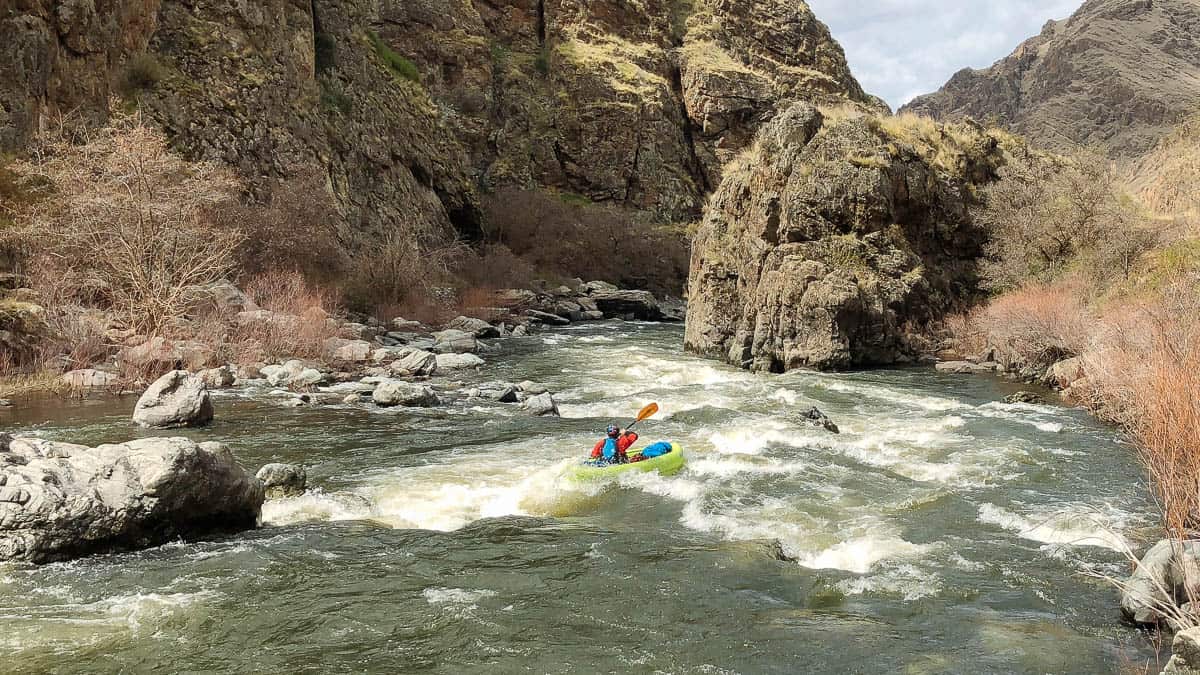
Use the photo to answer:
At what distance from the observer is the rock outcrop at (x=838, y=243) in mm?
22516

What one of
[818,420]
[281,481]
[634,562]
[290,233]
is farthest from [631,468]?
[290,233]

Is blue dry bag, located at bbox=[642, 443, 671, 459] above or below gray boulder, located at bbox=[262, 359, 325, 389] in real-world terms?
above

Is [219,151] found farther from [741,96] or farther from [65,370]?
[741,96]

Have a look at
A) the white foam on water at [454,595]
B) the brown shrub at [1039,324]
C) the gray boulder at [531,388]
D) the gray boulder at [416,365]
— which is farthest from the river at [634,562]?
the gray boulder at [416,365]

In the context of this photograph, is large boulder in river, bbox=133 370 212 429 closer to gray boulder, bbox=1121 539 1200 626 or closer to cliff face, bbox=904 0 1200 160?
gray boulder, bbox=1121 539 1200 626

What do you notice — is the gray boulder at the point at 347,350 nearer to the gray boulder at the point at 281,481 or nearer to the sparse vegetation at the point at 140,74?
the gray boulder at the point at 281,481

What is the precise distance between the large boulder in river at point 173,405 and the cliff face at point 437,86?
13979 millimetres

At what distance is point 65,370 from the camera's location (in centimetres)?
1795

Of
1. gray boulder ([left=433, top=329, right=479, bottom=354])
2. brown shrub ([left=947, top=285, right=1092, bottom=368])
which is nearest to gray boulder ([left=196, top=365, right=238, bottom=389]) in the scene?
gray boulder ([left=433, top=329, right=479, bottom=354])

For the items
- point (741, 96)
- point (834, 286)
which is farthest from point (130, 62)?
point (741, 96)

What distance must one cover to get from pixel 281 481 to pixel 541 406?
23.2ft

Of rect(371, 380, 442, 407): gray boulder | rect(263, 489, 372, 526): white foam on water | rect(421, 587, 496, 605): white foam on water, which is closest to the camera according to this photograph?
rect(421, 587, 496, 605): white foam on water

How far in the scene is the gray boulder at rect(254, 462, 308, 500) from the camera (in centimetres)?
1082

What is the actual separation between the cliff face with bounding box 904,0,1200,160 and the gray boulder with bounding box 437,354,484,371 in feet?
221
